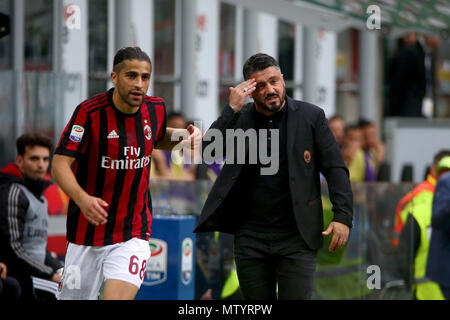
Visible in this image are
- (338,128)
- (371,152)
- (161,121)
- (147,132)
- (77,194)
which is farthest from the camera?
(371,152)

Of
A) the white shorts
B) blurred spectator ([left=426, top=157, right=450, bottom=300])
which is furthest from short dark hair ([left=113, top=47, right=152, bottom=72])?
blurred spectator ([left=426, top=157, right=450, bottom=300])

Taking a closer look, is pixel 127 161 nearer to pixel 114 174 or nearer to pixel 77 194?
pixel 114 174

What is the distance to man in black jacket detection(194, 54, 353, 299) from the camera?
5414 mm

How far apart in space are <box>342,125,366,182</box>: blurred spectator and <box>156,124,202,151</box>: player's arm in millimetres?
5922

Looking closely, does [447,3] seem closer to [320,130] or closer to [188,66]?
[188,66]

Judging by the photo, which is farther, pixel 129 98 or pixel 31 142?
pixel 31 142

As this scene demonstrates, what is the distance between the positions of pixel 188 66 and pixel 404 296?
6611 mm

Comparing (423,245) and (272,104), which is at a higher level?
(272,104)

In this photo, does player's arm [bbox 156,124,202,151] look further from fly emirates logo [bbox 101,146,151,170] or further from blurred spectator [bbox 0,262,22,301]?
blurred spectator [bbox 0,262,22,301]

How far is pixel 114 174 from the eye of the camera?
534 cm

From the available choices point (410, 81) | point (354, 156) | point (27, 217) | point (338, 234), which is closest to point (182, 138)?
point (338, 234)

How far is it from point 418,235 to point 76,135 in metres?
3.80

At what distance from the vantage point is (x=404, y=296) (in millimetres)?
8195

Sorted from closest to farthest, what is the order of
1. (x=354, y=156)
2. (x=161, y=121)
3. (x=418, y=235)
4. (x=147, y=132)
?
(x=147, y=132) → (x=161, y=121) → (x=418, y=235) → (x=354, y=156)
